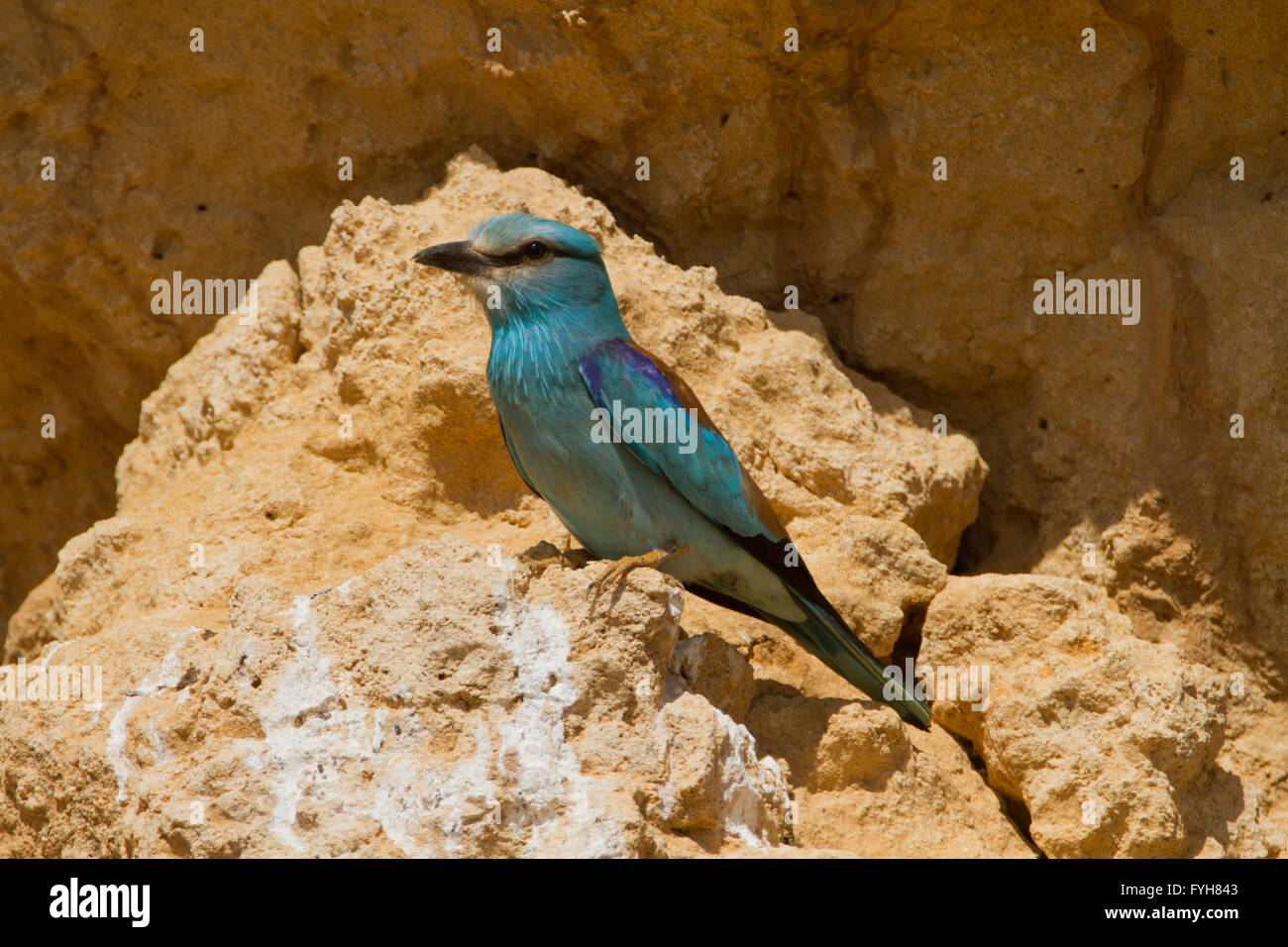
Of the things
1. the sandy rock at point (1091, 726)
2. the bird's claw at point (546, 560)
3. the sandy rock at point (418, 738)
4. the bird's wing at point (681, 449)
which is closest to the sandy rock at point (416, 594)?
the sandy rock at point (418, 738)

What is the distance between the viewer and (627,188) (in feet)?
16.9

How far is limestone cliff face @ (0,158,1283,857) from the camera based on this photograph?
315cm

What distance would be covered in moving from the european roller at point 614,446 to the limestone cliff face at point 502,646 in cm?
21

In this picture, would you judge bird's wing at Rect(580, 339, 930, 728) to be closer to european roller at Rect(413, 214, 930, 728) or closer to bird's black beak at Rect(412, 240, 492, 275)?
european roller at Rect(413, 214, 930, 728)

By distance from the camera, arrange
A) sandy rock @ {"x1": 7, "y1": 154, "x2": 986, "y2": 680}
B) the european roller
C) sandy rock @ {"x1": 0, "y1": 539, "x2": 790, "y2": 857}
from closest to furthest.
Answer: sandy rock @ {"x1": 0, "y1": 539, "x2": 790, "y2": 857} → the european roller → sandy rock @ {"x1": 7, "y1": 154, "x2": 986, "y2": 680}

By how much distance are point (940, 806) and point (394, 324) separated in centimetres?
223

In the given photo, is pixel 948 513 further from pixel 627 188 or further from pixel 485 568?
pixel 485 568

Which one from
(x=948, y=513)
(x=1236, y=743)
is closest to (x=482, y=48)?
(x=948, y=513)

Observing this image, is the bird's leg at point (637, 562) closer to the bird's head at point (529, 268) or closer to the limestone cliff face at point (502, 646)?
the limestone cliff face at point (502, 646)

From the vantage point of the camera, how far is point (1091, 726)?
148 inches

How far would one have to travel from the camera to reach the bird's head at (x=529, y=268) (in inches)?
159

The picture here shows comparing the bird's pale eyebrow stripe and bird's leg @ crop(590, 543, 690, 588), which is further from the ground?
the bird's pale eyebrow stripe

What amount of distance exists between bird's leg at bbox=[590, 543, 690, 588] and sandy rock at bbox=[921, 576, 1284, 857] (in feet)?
2.99

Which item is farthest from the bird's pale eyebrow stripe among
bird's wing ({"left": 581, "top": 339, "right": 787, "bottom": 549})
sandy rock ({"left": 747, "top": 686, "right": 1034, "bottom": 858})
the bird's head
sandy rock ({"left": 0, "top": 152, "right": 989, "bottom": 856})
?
sandy rock ({"left": 747, "top": 686, "right": 1034, "bottom": 858})
